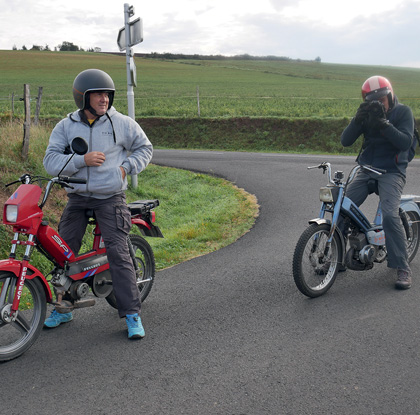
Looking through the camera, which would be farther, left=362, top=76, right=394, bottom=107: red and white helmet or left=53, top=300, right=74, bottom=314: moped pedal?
left=362, top=76, right=394, bottom=107: red and white helmet

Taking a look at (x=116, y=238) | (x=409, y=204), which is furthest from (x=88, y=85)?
(x=409, y=204)

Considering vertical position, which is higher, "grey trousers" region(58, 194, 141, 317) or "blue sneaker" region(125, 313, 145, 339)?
"grey trousers" region(58, 194, 141, 317)

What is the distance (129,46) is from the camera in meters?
10.6

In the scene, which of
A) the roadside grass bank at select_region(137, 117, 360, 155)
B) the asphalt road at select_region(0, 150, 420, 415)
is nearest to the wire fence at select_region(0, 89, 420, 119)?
the roadside grass bank at select_region(137, 117, 360, 155)

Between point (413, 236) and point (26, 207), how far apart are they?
441 centimetres

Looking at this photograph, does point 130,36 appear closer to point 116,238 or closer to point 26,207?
point 116,238

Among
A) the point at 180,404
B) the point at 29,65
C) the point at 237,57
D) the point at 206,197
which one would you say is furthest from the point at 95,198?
the point at 237,57

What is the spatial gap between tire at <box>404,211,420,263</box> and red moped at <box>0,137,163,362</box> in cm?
318

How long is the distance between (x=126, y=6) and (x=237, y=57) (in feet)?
358

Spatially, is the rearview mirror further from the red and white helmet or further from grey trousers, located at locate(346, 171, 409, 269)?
grey trousers, located at locate(346, 171, 409, 269)

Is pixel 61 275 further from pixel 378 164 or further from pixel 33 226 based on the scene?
pixel 378 164

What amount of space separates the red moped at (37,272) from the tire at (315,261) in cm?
147

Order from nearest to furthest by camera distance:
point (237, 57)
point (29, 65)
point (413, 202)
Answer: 1. point (413, 202)
2. point (29, 65)
3. point (237, 57)

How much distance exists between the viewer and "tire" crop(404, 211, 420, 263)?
619 centimetres
